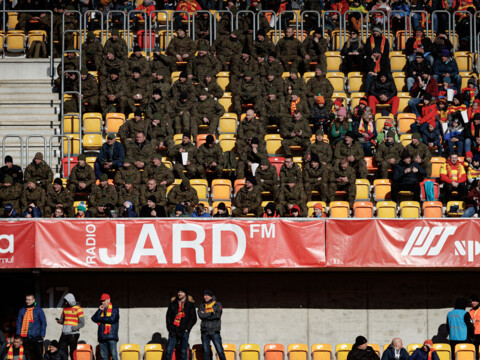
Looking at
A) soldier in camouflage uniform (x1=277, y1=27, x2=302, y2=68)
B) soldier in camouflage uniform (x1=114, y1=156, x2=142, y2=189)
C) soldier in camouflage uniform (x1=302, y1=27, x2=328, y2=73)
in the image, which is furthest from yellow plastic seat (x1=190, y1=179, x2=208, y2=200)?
soldier in camouflage uniform (x1=302, y1=27, x2=328, y2=73)

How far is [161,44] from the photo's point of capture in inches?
1082

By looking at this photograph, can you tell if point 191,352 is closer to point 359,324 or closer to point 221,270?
point 221,270

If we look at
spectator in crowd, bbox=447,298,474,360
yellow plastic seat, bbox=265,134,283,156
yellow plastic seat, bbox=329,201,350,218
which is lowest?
spectator in crowd, bbox=447,298,474,360

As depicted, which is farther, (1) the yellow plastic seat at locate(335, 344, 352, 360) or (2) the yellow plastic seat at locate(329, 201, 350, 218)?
(2) the yellow plastic seat at locate(329, 201, 350, 218)

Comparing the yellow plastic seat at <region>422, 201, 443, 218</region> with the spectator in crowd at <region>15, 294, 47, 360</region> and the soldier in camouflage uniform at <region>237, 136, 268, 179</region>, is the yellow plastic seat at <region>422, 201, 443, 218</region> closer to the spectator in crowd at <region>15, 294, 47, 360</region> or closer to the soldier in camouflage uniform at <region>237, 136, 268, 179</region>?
the soldier in camouflage uniform at <region>237, 136, 268, 179</region>

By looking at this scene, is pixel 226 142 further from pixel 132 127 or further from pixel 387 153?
pixel 387 153

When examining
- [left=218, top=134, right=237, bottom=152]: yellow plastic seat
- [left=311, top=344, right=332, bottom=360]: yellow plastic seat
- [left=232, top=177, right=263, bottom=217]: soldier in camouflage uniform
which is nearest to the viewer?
[left=311, top=344, right=332, bottom=360]: yellow plastic seat

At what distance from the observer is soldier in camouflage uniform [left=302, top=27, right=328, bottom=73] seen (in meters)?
26.1

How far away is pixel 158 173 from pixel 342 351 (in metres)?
5.51

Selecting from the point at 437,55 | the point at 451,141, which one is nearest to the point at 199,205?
the point at 451,141

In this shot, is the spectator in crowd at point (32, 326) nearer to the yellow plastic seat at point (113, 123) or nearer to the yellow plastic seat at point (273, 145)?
the yellow plastic seat at point (113, 123)

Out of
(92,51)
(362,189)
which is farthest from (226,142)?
(92,51)

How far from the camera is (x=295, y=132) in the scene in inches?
938

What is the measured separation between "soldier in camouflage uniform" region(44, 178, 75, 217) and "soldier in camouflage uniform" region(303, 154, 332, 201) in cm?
489
